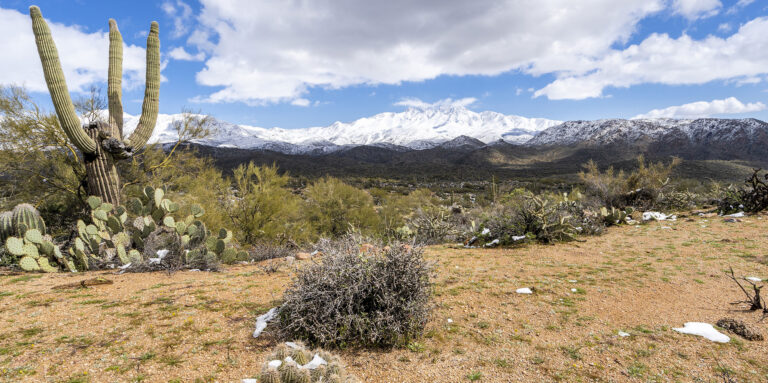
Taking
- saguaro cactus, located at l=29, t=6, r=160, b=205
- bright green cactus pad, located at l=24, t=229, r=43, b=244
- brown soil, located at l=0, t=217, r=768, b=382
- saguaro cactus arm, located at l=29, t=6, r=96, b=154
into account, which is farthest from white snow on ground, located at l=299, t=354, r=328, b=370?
saguaro cactus arm, located at l=29, t=6, r=96, b=154

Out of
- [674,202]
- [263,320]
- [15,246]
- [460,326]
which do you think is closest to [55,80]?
[15,246]

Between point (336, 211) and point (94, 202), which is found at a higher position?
point (94, 202)

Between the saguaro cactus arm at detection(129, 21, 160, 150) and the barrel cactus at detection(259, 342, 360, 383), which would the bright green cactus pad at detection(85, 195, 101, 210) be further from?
the barrel cactus at detection(259, 342, 360, 383)

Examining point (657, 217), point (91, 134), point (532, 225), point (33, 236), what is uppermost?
point (91, 134)

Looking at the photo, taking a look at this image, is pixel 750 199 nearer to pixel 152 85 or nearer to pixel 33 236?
pixel 33 236

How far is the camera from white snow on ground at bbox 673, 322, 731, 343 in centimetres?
318

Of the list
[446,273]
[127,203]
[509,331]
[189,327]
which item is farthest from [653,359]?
[127,203]

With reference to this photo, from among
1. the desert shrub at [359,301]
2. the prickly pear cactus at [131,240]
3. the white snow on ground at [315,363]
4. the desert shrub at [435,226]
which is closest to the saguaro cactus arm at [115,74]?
the prickly pear cactus at [131,240]

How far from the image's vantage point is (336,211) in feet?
46.9

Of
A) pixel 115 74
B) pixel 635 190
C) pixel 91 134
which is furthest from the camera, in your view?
pixel 635 190

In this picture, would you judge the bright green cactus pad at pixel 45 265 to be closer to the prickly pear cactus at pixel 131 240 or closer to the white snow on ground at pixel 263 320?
the prickly pear cactus at pixel 131 240

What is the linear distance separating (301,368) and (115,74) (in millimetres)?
10692

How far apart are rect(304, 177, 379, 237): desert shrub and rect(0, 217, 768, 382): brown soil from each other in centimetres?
787

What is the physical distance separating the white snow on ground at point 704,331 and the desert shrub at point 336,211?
429 inches
